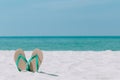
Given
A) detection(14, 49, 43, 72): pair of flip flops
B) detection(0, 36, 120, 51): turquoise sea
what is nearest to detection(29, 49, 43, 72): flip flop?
detection(14, 49, 43, 72): pair of flip flops

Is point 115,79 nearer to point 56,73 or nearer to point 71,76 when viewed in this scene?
point 71,76

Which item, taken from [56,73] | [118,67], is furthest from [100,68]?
[56,73]

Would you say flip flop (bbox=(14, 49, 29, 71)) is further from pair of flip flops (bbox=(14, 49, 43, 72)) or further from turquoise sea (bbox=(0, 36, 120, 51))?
turquoise sea (bbox=(0, 36, 120, 51))

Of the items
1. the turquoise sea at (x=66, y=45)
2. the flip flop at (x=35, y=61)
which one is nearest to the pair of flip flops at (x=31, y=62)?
the flip flop at (x=35, y=61)

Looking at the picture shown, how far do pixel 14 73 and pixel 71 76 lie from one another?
34.8 inches

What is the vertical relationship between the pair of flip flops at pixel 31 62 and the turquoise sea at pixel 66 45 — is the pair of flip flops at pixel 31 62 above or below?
above

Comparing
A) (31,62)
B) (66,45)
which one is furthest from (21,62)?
(66,45)

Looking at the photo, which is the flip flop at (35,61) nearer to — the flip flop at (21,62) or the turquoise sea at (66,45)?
the flip flop at (21,62)

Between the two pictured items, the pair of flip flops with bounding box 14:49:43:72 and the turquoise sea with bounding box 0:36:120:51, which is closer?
the pair of flip flops with bounding box 14:49:43:72

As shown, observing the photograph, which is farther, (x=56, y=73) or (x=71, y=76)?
(x=56, y=73)

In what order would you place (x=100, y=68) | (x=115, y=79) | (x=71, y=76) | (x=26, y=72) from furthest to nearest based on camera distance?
(x=100, y=68)
(x=26, y=72)
(x=71, y=76)
(x=115, y=79)

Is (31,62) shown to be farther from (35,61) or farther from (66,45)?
(66,45)

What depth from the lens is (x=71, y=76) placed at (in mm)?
4051

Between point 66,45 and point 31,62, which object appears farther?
point 66,45
